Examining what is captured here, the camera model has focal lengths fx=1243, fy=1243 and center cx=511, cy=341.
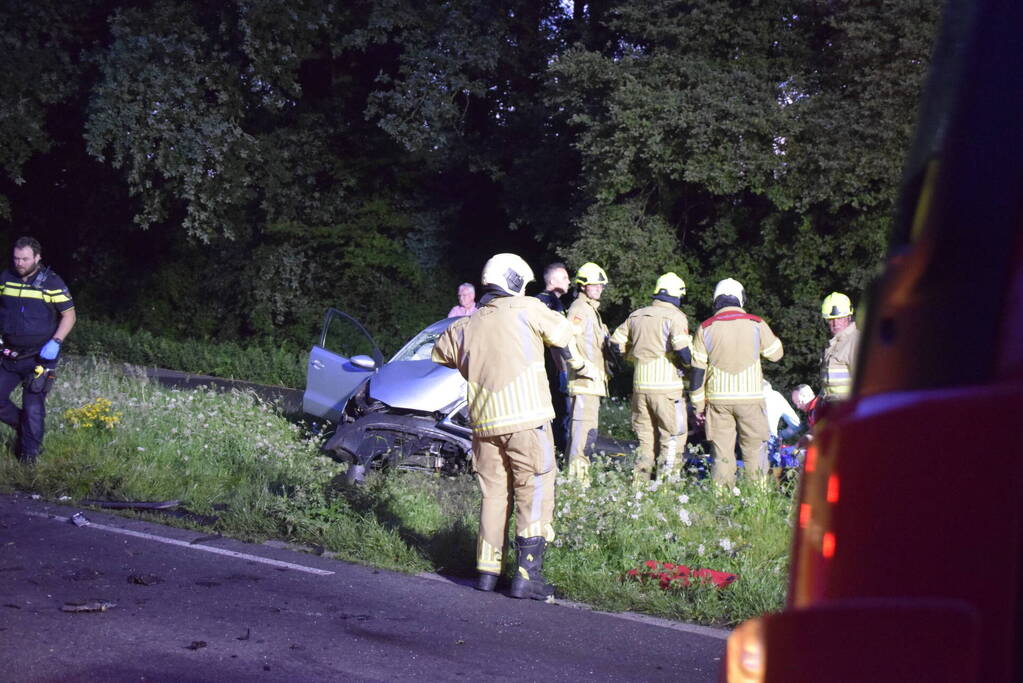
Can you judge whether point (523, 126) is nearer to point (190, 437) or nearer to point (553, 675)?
point (190, 437)

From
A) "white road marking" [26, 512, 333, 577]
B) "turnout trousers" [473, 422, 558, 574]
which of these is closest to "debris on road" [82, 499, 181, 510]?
"white road marking" [26, 512, 333, 577]

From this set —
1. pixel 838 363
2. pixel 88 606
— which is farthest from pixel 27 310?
pixel 838 363

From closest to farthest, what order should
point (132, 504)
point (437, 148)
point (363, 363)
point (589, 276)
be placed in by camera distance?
point (132, 504) < point (589, 276) < point (363, 363) < point (437, 148)

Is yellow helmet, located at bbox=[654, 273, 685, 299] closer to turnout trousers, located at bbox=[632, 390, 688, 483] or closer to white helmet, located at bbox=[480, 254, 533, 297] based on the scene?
turnout trousers, located at bbox=[632, 390, 688, 483]

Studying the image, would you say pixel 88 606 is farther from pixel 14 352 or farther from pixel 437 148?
A: pixel 437 148

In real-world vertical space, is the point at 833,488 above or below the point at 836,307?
below

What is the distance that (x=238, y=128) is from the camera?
912 inches

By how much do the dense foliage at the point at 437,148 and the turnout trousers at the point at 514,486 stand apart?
12.3 m

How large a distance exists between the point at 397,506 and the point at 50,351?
3770 millimetres

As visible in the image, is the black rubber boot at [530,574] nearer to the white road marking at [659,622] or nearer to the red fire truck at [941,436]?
the white road marking at [659,622]

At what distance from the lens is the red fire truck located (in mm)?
1314

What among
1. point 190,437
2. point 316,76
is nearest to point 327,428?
point 190,437

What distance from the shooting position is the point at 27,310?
10.1 m

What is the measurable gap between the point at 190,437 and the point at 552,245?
38.8 ft
